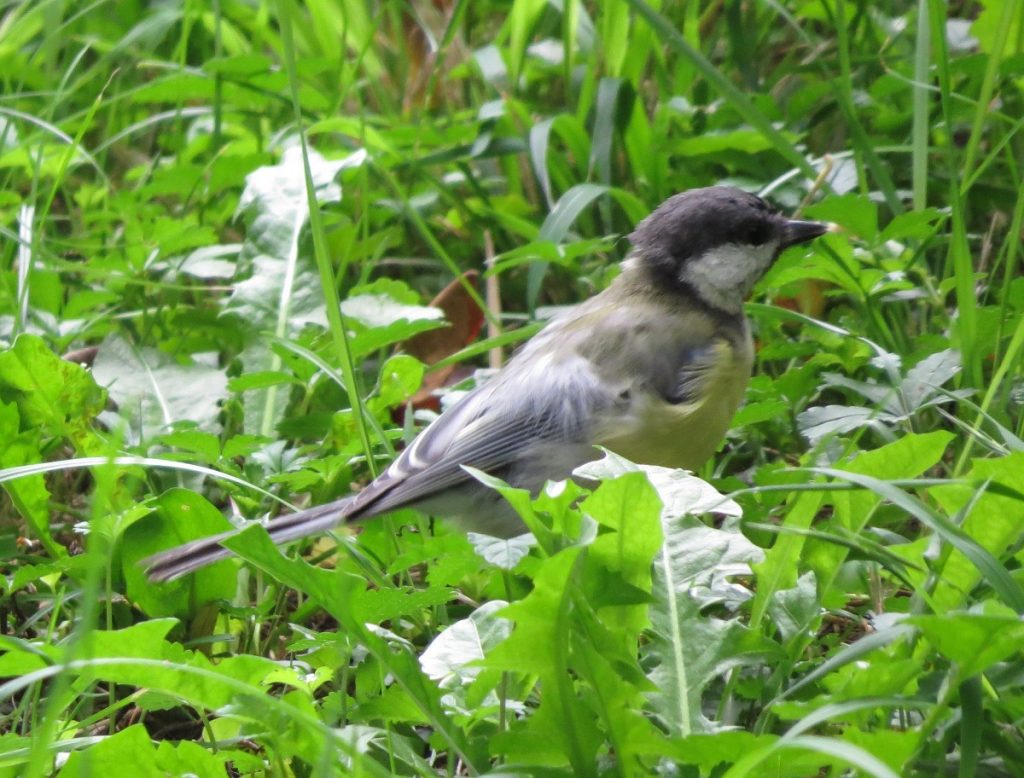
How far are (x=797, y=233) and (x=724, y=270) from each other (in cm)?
18

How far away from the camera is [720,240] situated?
2994mm

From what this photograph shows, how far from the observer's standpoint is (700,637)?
169 cm

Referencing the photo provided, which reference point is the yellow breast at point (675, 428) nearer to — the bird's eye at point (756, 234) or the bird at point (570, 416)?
the bird at point (570, 416)

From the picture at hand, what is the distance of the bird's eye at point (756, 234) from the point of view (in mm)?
2984

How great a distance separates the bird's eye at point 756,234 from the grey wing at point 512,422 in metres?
0.55

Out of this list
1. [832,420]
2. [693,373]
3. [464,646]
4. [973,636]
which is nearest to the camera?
[973,636]

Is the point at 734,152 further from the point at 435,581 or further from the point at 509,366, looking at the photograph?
the point at 435,581

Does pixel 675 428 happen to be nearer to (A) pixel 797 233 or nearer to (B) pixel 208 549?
(A) pixel 797 233

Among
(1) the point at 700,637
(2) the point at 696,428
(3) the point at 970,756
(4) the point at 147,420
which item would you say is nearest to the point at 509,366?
(2) the point at 696,428

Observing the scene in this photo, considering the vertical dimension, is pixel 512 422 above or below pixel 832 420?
below

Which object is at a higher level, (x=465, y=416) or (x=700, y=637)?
(x=700, y=637)

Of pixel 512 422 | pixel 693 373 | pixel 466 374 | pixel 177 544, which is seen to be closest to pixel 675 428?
pixel 693 373

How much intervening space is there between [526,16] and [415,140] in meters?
0.45

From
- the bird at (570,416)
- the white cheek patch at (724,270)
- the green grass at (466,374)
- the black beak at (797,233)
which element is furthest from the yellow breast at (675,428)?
the black beak at (797,233)
